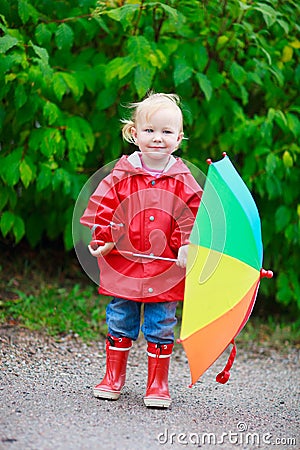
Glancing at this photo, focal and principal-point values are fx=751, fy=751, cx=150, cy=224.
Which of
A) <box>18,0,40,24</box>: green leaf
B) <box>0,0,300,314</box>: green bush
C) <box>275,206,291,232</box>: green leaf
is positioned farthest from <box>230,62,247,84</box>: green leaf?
<box>18,0,40,24</box>: green leaf

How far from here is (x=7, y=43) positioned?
3.92m

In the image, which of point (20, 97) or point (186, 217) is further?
point (20, 97)

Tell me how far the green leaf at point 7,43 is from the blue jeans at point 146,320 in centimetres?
148

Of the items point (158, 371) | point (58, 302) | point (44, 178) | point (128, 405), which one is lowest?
point (58, 302)

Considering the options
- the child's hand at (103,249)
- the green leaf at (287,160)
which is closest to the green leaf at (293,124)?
the green leaf at (287,160)

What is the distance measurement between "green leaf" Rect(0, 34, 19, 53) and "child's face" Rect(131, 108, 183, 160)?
102 centimetres

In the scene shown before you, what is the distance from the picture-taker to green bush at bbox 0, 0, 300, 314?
14.2 feet

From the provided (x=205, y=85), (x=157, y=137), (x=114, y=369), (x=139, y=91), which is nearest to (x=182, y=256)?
(x=157, y=137)

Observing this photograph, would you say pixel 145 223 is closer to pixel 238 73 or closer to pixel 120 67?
pixel 120 67

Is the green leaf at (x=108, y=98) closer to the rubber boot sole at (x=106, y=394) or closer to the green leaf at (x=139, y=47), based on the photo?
the green leaf at (x=139, y=47)

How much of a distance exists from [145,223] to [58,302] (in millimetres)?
1941

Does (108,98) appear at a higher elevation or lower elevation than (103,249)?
higher

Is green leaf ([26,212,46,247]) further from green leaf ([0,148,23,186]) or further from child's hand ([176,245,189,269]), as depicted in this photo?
child's hand ([176,245,189,269])

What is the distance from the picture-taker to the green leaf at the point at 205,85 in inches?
176
